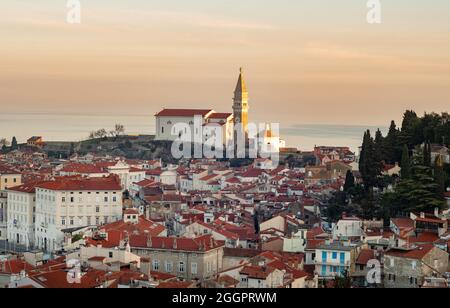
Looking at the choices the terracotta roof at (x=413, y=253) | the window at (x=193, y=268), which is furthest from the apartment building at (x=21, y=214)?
the terracotta roof at (x=413, y=253)

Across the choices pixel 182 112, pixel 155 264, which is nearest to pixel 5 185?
pixel 155 264

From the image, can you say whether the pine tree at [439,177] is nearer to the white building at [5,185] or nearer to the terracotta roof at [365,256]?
the terracotta roof at [365,256]

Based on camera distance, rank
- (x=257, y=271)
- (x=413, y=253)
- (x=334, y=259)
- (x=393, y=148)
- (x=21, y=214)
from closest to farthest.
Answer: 1. (x=257, y=271)
2. (x=413, y=253)
3. (x=334, y=259)
4. (x=393, y=148)
5. (x=21, y=214)

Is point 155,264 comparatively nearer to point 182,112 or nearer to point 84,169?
point 84,169

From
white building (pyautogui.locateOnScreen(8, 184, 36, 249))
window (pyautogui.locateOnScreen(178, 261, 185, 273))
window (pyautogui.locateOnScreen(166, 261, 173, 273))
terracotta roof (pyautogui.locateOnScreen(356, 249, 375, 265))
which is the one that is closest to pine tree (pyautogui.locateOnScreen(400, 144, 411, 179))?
terracotta roof (pyautogui.locateOnScreen(356, 249, 375, 265))

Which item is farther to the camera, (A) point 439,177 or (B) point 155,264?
(A) point 439,177

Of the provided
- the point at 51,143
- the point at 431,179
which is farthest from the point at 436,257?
the point at 51,143

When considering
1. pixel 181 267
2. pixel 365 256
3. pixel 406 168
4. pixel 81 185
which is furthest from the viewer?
pixel 81 185
